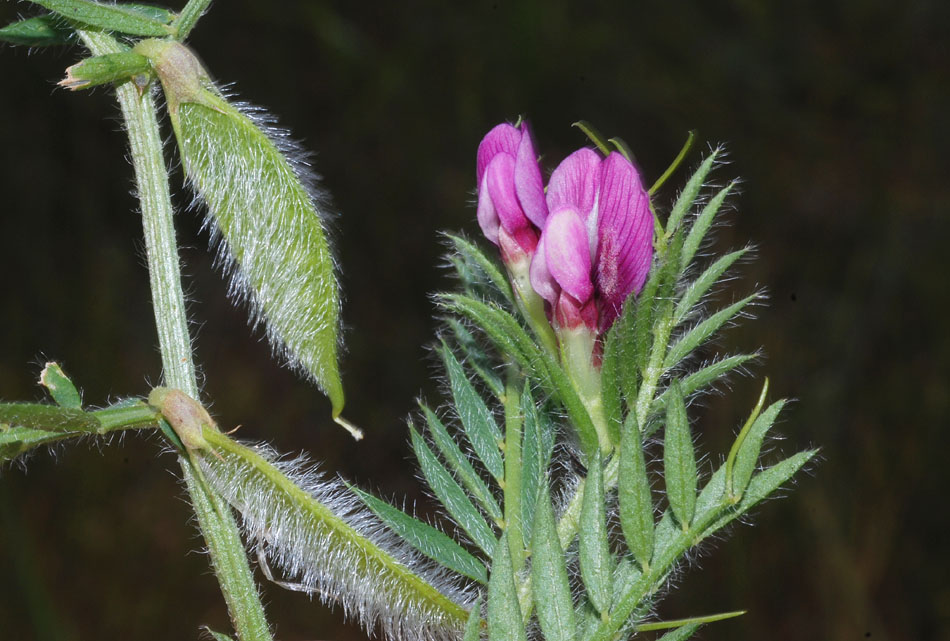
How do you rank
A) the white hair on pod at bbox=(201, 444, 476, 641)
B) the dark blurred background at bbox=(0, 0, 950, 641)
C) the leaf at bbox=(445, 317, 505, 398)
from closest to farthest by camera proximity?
the white hair on pod at bbox=(201, 444, 476, 641) < the leaf at bbox=(445, 317, 505, 398) < the dark blurred background at bbox=(0, 0, 950, 641)

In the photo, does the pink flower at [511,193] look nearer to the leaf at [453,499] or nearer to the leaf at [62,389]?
the leaf at [453,499]

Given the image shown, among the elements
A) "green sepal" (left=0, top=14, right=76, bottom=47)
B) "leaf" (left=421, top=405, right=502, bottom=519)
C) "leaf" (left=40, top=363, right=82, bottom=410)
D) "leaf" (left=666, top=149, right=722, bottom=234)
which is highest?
"green sepal" (left=0, top=14, right=76, bottom=47)

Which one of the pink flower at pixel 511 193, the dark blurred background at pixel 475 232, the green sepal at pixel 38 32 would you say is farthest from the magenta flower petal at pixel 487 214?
the dark blurred background at pixel 475 232

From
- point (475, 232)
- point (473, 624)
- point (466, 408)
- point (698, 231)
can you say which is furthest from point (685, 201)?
point (475, 232)

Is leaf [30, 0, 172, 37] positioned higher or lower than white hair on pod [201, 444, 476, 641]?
higher

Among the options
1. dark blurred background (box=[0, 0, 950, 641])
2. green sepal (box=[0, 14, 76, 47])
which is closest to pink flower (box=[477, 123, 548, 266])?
green sepal (box=[0, 14, 76, 47])

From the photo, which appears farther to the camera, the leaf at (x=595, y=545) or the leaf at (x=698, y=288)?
the leaf at (x=698, y=288)

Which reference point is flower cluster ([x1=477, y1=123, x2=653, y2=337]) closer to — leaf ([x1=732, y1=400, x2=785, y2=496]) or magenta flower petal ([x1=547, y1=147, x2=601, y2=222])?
magenta flower petal ([x1=547, y1=147, x2=601, y2=222])
